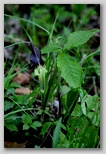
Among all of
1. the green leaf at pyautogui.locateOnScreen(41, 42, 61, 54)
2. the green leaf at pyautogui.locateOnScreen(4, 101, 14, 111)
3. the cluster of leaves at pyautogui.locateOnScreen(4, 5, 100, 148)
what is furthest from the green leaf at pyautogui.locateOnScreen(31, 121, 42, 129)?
the green leaf at pyautogui.locateOnScreen(41, 42, 61, 54)

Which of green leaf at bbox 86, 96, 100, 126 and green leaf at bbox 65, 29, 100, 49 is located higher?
green leaf at bbox 65, 29, 100, 49

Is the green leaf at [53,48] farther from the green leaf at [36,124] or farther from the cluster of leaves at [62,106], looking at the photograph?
the green leaf at [36,124]

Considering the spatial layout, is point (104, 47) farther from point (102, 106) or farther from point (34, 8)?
point (34, 8)

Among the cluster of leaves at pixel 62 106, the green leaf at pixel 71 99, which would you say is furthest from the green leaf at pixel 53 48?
the green leaf at pixel 71 99

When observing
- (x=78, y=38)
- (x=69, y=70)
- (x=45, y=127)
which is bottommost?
(x=45, y=127)

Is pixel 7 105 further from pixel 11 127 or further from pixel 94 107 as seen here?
pixel 94 107

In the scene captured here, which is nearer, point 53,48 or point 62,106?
point 53,48

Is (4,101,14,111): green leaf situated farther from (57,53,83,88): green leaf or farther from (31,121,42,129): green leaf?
(57,53,83,88): green leaf

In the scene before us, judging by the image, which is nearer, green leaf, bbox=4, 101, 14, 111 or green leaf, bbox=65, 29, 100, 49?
green leaf, bbox=65, 29, 100, 49

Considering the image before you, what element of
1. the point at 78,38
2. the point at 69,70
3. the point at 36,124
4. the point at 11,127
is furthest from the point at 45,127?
the point at 78,38
